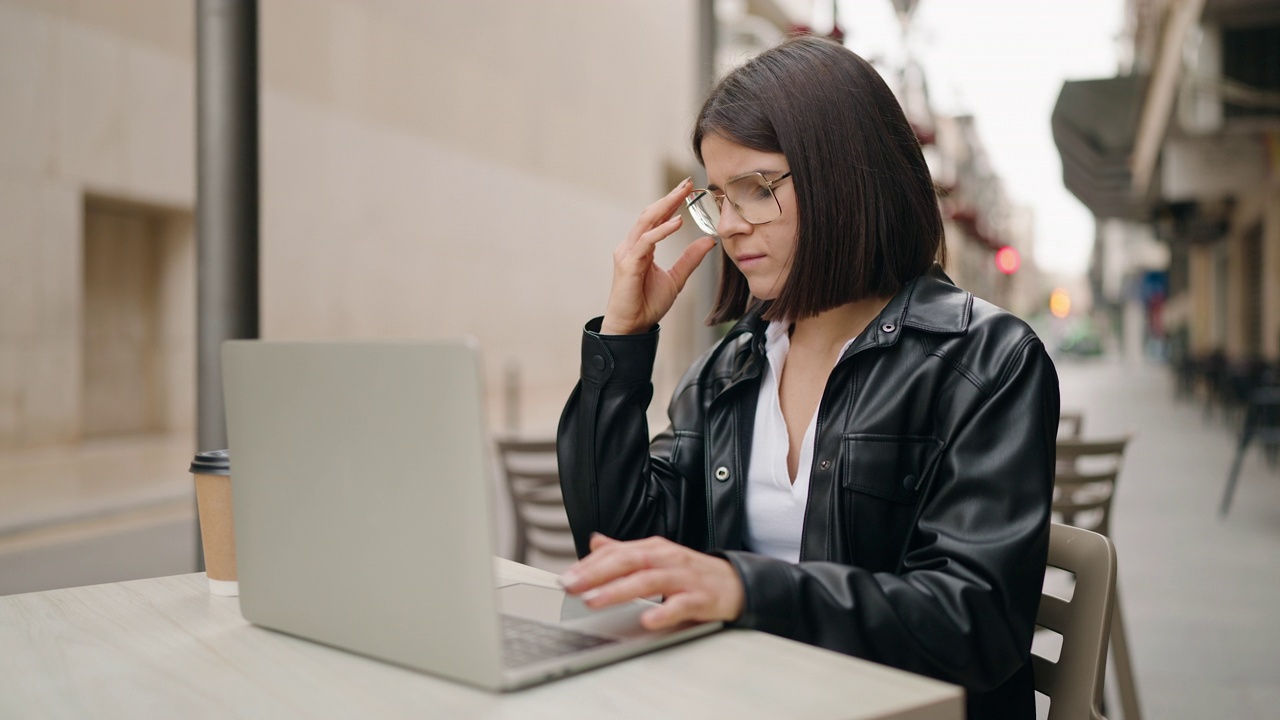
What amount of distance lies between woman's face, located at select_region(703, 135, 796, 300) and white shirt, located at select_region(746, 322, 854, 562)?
0.14m

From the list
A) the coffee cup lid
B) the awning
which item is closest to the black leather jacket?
the coffee cup lid

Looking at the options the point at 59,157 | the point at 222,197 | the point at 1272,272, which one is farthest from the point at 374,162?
the point at 1272,272

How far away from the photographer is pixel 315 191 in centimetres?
1291

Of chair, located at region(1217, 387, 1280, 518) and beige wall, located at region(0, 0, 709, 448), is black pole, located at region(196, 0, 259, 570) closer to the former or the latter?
beige wall, located at region(0, 0, 709, 448)

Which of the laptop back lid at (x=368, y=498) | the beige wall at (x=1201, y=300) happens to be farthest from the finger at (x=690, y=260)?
the beige wall at (x=1201, y=300)

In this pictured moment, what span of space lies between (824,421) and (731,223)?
0.33m

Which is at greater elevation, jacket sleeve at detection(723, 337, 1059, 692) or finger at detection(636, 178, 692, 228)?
finger at detection(636, 178, 692, 228)

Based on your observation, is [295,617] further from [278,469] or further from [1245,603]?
[1245,603]

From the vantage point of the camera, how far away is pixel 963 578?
1294 millimetres

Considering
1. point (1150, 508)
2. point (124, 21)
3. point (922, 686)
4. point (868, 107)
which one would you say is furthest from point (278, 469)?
point (124, 21)

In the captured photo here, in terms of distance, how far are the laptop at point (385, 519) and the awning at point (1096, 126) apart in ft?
51.4

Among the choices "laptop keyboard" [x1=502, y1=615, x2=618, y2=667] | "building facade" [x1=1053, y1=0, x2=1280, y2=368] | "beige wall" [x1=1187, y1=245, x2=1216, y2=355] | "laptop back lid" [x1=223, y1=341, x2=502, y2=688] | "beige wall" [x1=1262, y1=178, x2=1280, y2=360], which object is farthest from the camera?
"beige wall" [x1=1187, y1=245, x2=1216, y2=355]

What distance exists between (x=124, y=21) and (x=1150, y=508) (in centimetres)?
996

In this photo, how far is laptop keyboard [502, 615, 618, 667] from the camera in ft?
3.59
